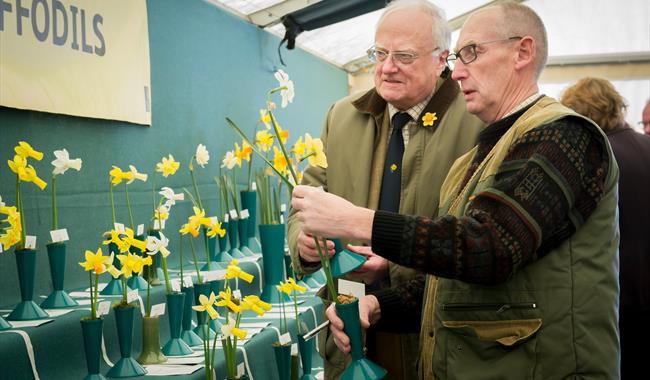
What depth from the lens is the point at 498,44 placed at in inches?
51.0

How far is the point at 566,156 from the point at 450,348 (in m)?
0.41

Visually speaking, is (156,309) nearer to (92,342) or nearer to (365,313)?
(92,342)

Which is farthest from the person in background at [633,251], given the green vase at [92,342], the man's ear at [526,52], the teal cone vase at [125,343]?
the green vase at [92,342]

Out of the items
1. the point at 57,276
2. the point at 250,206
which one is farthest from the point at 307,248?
the point at 250,206

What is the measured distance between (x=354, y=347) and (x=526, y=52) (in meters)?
0.65

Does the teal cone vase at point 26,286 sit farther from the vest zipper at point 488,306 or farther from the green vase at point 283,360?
the vest zipper at point 488,306

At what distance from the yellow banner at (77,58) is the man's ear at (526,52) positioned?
1.58m

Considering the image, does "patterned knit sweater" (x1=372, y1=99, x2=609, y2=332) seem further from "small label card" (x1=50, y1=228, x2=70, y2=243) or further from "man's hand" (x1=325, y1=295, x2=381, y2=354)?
"small label card" (x1=50, y1=228, x2=70, y2=243)

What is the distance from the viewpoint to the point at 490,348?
1.20m

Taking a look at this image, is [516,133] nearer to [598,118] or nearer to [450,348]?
[450,348]

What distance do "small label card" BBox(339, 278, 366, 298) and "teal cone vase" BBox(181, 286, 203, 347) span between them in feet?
2.12

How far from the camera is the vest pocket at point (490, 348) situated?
3.82 ft

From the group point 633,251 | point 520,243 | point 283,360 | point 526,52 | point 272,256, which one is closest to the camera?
point 520,243

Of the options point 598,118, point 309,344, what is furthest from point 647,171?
point 309,344
